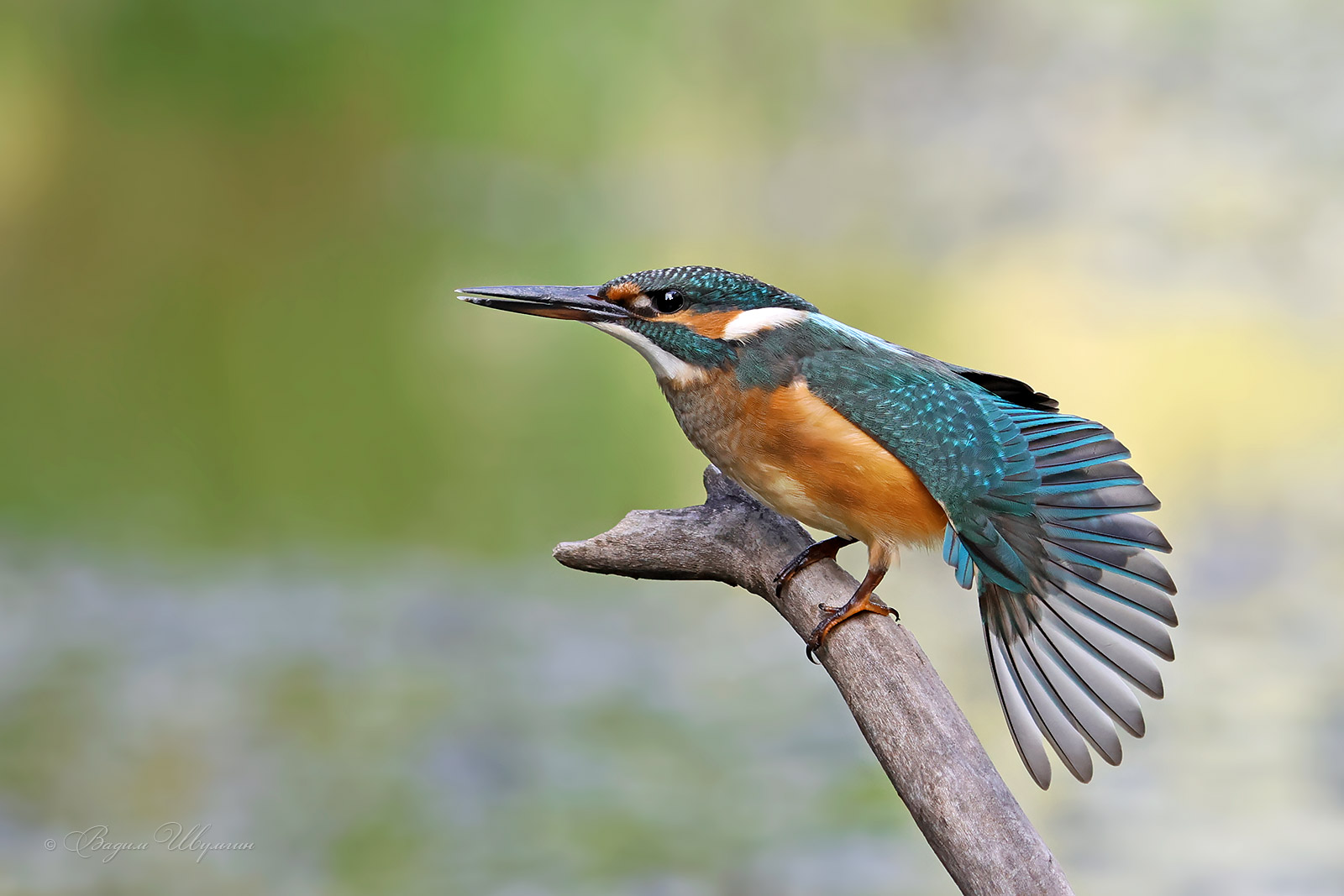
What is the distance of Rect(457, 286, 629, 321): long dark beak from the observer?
3.38ft

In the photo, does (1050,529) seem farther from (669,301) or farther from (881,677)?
(669,301)

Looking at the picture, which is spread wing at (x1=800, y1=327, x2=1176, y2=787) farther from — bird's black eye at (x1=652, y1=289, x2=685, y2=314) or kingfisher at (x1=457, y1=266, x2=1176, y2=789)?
bird's black eye at (x1=652, y1=289, x2=685, y2=314)

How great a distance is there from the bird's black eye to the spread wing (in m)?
0.11

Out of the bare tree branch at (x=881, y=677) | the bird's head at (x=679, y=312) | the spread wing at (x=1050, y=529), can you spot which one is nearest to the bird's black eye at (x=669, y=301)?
the bird's head at (x=679, y=312)

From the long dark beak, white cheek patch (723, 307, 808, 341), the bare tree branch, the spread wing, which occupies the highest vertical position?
white cheek patch (723, 307, 808, 341)

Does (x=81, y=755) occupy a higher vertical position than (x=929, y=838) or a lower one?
lower

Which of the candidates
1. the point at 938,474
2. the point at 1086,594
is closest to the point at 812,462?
the point at 938,474

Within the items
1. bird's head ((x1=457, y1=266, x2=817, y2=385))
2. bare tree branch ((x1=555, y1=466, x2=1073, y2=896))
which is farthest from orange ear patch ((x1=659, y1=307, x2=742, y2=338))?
bare tree branch ((x1=555, y1=466, x2=1073, y2=896))

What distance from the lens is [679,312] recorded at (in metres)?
1.02

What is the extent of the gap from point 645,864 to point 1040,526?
3.59 feet

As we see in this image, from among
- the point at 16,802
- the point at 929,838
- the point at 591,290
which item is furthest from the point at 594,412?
the point at 929,838

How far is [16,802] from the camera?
6.23ft

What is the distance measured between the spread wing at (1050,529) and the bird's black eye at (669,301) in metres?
0.11

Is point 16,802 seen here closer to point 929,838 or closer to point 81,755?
point 81,755
